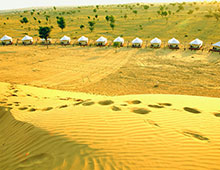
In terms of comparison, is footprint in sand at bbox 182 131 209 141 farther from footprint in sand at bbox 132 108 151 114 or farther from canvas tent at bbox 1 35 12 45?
canvas tent at bbox 1 35 12 45

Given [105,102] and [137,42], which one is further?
[137,42]

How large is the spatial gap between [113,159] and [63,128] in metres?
1.71

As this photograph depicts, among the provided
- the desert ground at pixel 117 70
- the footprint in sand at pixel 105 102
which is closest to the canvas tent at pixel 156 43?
the desert ground at pixel 117 70

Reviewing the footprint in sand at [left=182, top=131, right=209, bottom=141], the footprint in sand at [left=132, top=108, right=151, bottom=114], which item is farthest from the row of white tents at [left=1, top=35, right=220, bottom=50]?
the footprint in sand at [left=182, top=131, right=209, bottom=141]

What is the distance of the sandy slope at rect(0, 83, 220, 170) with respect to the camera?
10.5 ft

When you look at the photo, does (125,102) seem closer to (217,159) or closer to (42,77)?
(217,159)

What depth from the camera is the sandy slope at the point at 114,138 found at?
3.19 metres

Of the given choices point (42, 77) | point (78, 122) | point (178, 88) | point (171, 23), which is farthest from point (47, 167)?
point (171, 23)

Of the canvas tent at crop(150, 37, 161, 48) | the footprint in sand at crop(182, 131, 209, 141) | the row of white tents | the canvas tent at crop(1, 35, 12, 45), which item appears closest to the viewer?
the footprint in sand at crop(182, 131, 209, 141)

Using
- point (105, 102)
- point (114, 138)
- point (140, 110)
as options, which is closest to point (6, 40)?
point (105, 102)

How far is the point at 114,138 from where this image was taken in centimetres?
380

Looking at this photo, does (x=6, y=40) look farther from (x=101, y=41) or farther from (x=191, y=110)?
(x=191, y=110)

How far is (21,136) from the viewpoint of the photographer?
4363 millimetres

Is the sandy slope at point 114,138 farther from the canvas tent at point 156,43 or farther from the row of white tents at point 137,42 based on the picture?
the canvas tent at point 156,43
